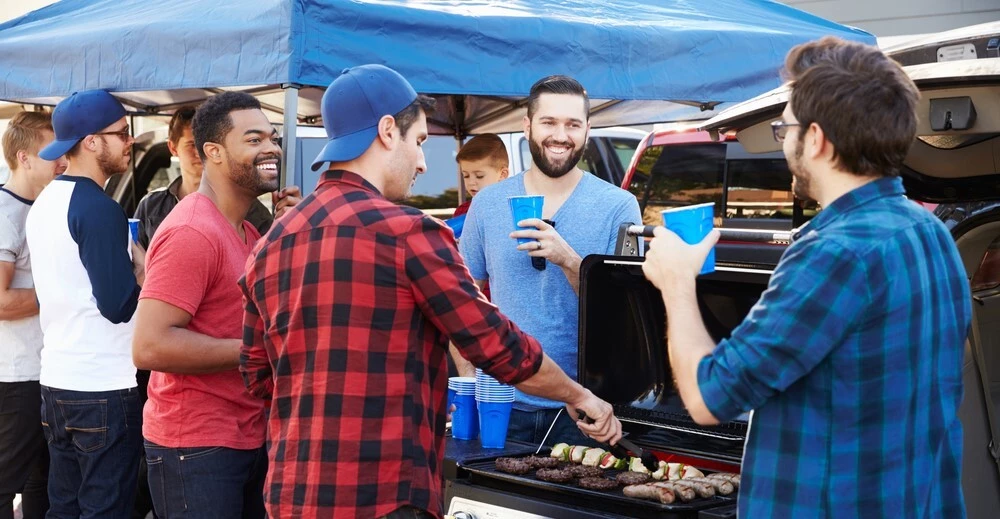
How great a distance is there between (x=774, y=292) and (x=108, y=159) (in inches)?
119

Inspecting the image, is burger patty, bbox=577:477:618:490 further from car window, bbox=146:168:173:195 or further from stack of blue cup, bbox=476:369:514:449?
car window, bbox=146:168:173:195

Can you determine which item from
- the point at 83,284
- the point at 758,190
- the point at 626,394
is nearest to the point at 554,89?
the point at 626,394

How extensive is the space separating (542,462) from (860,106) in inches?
61.8

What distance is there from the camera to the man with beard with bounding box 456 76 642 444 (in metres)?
3.67

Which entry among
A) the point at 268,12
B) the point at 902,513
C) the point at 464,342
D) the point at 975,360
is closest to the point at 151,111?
the point at 268,12

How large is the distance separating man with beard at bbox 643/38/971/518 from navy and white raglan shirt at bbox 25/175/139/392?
2409 mm

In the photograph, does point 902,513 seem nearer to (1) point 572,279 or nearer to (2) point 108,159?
(1) point 572,279

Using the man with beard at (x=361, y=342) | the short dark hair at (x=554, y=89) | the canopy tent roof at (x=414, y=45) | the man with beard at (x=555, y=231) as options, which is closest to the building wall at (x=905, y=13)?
the canopy tent roof at (x=414, y=45)

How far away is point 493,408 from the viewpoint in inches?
132

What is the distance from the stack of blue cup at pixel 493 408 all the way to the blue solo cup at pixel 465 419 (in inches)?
3.6

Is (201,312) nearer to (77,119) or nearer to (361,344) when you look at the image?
(361,344)

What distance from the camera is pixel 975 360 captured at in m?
3.23

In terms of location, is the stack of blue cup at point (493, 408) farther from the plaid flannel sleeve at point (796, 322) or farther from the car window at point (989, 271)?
the car window at point (989, 271)

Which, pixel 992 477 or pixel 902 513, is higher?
pixel 902 513
